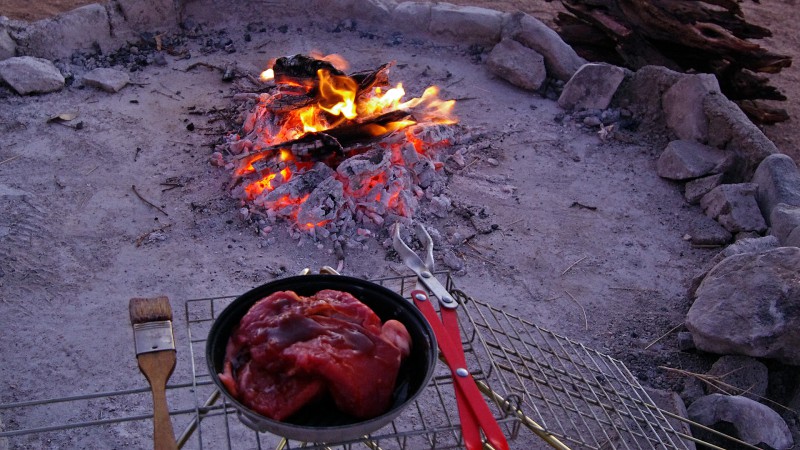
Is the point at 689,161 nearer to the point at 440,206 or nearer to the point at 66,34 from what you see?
the point at 440,206

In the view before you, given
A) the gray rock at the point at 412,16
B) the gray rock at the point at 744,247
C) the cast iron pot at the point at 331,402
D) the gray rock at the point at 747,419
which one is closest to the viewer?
the cast iron pot at the point at 331,402

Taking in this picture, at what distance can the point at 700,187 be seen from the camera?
4969 mm

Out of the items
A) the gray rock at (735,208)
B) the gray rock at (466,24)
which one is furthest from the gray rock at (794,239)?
the gray rock at (466,24)

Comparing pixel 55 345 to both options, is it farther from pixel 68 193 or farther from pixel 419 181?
pixel 419 181

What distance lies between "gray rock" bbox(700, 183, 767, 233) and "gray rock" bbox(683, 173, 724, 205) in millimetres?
78

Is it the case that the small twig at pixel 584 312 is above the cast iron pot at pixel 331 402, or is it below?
below

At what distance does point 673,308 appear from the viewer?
405cm

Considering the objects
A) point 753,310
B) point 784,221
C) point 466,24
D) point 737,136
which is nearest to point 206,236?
point 753,310

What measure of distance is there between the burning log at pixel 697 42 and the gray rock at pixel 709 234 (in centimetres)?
195

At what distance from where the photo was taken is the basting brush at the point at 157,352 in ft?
5.39

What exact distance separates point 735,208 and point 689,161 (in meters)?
0.63

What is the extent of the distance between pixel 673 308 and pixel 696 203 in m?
1.27

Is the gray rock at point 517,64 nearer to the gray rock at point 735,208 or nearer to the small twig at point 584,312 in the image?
the gray rock at point 735,208

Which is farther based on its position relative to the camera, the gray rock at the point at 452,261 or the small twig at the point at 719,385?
the gray rock at the point at 452,261
